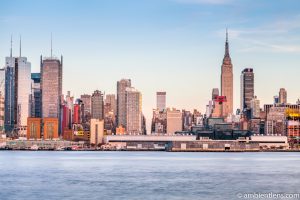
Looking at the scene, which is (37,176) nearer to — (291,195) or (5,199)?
(5,199)

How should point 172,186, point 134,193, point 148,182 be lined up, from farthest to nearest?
point 148,182
point 172,186
point 134,193

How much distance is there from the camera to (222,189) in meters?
74.8

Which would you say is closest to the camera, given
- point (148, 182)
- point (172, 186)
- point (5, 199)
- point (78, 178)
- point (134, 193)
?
point (5, 199)

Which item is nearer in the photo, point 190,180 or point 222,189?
point 222,189

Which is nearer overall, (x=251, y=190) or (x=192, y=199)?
(x=192, y=199)

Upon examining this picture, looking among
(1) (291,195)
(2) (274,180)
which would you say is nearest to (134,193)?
(1) (291,195)

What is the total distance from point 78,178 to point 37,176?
284 inches

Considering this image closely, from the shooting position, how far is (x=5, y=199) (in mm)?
65438

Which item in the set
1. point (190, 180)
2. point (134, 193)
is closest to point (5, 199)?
point (134, 193)

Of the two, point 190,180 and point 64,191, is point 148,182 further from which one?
point 64,191

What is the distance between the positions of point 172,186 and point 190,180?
910 centimetres

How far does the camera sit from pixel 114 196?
6825cm

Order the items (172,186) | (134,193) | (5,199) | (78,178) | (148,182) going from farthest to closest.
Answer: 1. (78,178)
2. (148,182)
3. (172,186)
4. (134,193)
5. (5,199)

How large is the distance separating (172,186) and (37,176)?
77.1 ft
